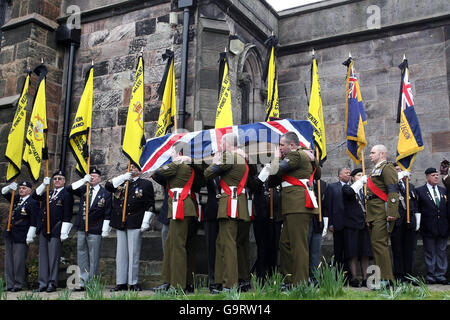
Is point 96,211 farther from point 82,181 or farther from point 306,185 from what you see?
point 306,185

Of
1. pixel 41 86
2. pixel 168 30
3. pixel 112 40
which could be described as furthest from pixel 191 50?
pixel 41 86

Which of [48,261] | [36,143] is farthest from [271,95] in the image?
[48,261]

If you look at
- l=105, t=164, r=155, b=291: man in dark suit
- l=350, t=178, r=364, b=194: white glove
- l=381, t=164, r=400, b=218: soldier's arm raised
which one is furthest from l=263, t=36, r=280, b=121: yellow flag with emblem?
l=381, t=164, r=400, b=218: soldier's arm raised

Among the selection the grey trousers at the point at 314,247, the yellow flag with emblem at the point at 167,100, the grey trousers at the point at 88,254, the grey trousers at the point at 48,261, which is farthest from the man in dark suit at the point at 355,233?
the grey trousers at the point at 48,261

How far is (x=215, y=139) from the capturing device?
317 inches

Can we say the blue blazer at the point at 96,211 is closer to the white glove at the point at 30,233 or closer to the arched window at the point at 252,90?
the white glove at the point at 30,233

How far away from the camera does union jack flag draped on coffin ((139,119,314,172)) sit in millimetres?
7715

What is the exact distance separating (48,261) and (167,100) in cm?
332

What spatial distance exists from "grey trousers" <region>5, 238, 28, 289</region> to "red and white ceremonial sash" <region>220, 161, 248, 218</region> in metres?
4.14

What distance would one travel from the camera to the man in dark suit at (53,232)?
26.7 feet

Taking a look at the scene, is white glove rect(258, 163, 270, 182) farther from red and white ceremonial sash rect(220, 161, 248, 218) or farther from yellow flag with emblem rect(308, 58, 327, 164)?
yellow flag with emblem rect(308, 58, 327, 164)

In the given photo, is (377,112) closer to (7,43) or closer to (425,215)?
(425,215)

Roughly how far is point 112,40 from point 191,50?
211cm

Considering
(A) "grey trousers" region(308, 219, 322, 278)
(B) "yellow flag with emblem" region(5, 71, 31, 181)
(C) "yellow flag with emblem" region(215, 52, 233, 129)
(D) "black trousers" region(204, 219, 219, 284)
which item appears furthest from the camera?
(B) "yellow flag with emblem" region(5, 71, 31, 181)
